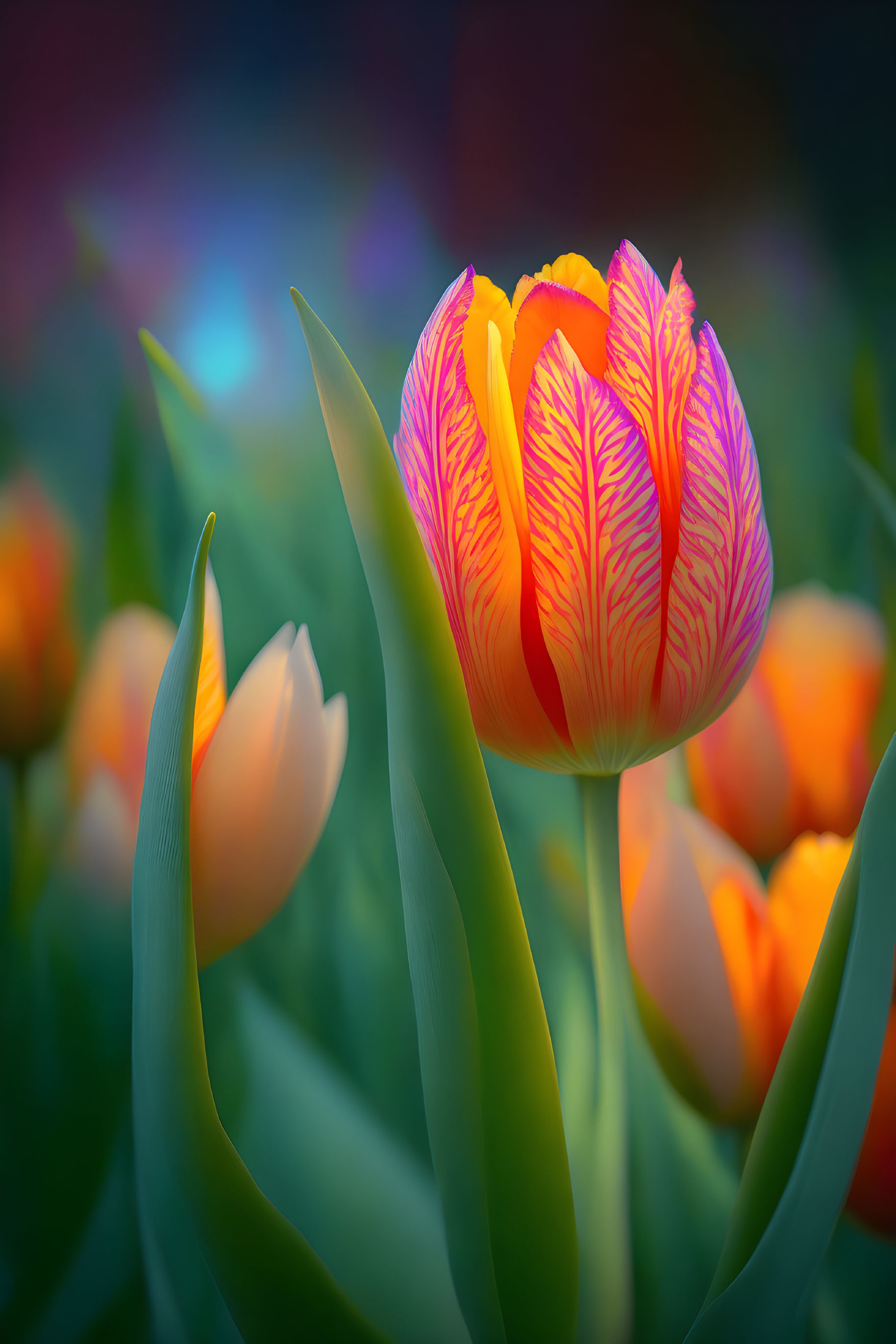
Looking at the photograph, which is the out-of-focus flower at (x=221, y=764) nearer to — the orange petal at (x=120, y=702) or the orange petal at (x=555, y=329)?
the orange petal at (x=120, y=702)

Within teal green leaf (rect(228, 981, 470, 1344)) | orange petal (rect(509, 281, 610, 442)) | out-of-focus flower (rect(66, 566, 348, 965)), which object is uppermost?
orange petal (rect(509, 281, 610, 442))

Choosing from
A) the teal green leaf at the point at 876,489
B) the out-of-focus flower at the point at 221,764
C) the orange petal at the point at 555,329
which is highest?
the orange petal at the point at 555,329

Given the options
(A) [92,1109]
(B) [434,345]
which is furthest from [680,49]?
(A) [92,1109]

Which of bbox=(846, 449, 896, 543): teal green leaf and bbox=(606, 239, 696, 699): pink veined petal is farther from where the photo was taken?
bbox=(846, 449, 896, 543): teal green leaf

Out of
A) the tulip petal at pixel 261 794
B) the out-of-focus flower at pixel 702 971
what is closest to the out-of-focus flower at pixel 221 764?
the tulip petal at pixel 261 794

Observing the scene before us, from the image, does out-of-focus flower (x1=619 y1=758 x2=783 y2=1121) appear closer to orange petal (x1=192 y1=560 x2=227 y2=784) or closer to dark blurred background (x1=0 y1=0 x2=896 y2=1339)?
dark blurred background (x1=0 y1=0 x2=896 y2=1339)

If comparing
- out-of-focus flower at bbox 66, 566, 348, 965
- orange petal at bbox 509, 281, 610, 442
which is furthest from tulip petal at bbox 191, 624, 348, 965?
orange petal at bbox 509, 281, 610, 442
